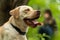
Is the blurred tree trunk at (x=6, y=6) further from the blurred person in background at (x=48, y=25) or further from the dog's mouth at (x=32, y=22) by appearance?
the blurred person in background at (x=48, y=25)

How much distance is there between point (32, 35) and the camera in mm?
9461

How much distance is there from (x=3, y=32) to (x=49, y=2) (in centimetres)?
454

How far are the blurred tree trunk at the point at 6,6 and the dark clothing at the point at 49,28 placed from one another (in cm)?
183

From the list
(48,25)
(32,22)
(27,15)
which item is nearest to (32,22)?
(32,22)

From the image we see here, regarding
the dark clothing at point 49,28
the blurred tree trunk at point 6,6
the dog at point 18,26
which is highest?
the blurred tree trunk at point 6,6

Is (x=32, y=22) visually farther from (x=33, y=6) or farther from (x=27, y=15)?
(x=33, y=6)

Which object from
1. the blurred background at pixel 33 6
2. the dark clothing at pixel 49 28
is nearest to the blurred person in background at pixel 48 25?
the dark clothing at pixel 49 28

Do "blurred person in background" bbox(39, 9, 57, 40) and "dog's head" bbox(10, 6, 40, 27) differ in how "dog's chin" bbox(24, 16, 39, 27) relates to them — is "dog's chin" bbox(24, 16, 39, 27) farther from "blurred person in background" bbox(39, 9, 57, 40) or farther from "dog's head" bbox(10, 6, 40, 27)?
"blurred person in background" bbox(39, 9, 57, 40)

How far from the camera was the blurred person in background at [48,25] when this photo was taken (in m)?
10.6

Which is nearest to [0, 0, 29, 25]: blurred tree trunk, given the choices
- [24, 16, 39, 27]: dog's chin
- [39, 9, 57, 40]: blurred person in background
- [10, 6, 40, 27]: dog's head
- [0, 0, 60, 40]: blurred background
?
[0, 0, 60, 40]: blurred background

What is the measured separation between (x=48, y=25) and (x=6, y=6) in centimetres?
220

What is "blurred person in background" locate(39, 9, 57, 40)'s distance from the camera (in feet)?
34.6

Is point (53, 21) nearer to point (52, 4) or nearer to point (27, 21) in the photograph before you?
point (52, 4)

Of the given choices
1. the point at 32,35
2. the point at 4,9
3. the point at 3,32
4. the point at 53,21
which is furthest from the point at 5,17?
the point at 53,21
